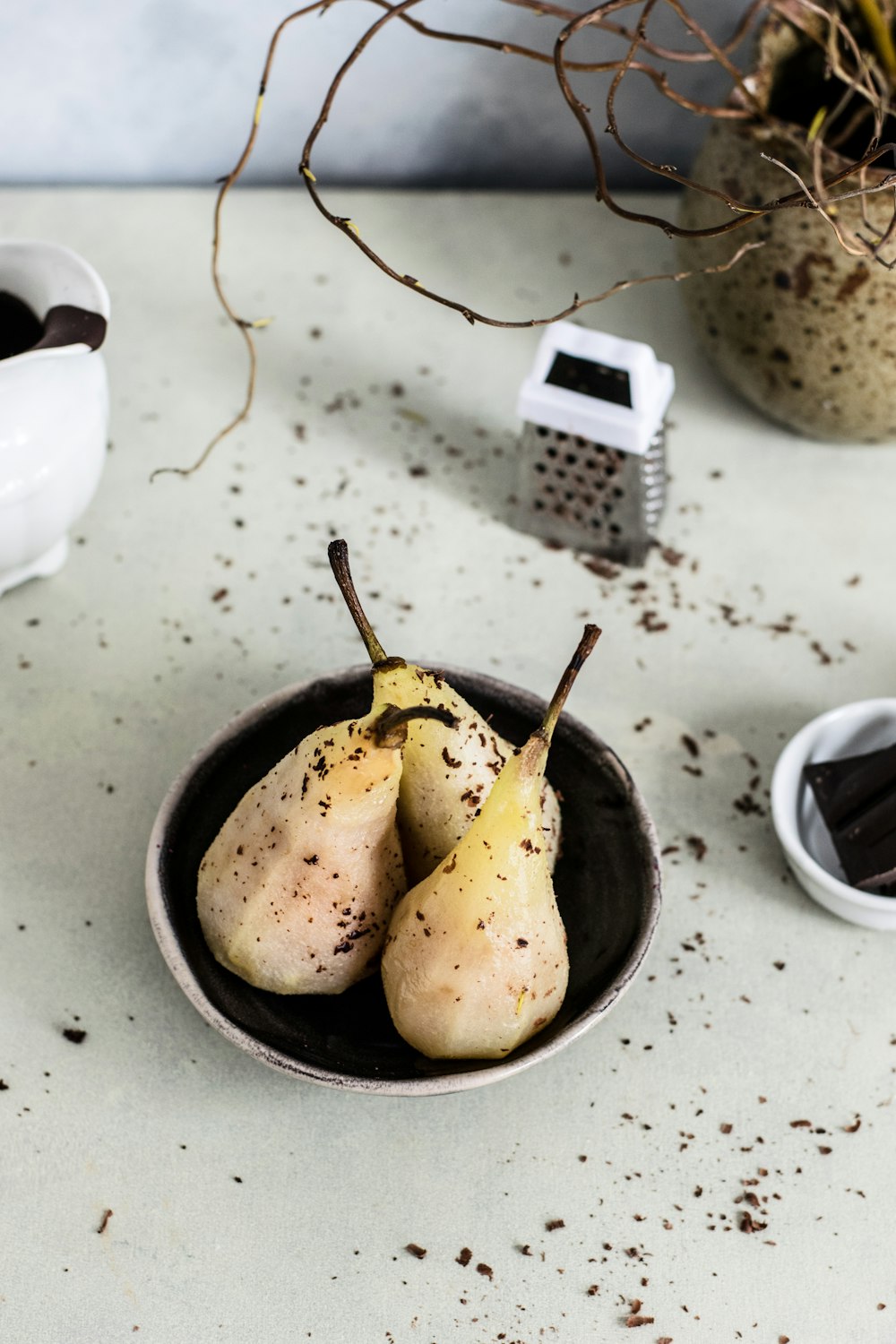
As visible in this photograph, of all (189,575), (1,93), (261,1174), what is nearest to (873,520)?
(189,575)

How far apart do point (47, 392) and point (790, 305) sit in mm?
421

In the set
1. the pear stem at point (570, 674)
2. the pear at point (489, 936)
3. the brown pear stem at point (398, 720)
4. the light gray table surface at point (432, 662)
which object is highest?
the pear stem at point (570, 674)

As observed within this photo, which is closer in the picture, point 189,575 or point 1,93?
point 189,575

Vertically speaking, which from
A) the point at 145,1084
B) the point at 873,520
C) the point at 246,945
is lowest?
the point at 145,1084

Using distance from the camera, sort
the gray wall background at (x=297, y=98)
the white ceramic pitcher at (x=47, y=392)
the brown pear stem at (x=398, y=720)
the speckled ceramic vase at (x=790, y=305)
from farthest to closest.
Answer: the gray wall background at (x=297, y=98) → the speckled ceramic vase at (x=790, y=305) → the white ceramic pitcher at (x=47, y=392) → the brown pear stem at (x=398, y=720)

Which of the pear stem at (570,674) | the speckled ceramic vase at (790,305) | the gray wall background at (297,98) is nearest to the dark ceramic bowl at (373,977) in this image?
the pear stem at (570,674)

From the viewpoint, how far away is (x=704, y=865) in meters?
0.65

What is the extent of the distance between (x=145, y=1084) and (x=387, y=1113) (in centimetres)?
11

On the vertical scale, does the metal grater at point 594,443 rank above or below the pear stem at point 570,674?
below

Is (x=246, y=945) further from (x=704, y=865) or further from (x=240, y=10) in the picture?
(x=240, y=10)

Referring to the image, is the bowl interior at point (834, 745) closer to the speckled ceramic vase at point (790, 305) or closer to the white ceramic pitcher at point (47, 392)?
the speckled ceramic vase at point (790, 305)

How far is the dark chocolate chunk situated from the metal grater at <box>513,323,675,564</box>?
0.64 feet

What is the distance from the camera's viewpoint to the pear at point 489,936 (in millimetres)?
469

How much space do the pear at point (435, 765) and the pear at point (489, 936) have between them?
0.02 meters
